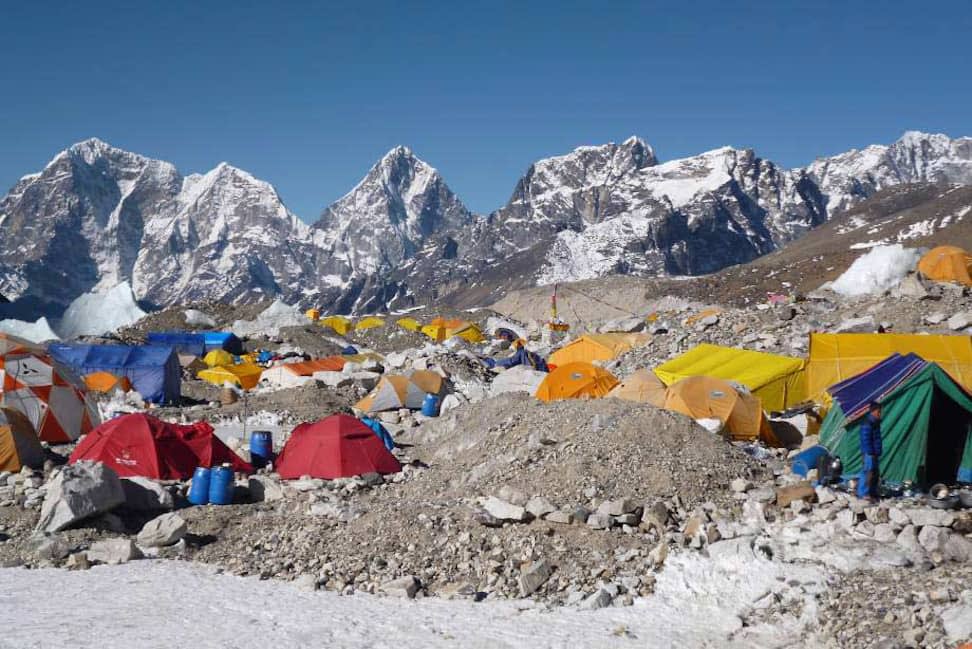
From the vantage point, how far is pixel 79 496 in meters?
12.6

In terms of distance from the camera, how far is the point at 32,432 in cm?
1730

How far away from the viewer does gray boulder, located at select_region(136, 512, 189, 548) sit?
12258 mm

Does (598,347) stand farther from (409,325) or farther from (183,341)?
(409,325)

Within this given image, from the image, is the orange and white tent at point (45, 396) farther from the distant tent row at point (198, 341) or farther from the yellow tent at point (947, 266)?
the yellow tent at point (947, 266)

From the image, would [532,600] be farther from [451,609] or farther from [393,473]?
[393,473]

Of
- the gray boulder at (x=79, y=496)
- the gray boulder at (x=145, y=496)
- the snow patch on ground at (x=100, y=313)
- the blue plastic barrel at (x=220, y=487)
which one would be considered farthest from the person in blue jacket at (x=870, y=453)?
the snow patch on ground at (x=100, y=313)

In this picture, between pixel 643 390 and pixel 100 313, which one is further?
pixel 100 313

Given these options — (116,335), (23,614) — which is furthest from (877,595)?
(116,335)

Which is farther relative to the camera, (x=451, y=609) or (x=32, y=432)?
(x=32, y=432)

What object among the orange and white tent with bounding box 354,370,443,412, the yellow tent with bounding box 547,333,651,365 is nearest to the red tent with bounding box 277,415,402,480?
the orange and white tent with bounding box 354,370,443,412

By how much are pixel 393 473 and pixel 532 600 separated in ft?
23.1

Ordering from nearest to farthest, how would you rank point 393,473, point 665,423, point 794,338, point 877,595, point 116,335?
point 877,595
point 665,423
point 393,473
point 794,338
point 116,335

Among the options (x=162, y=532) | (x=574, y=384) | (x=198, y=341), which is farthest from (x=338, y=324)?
(x=162, y=532)

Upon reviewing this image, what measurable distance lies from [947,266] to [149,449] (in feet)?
95.7
